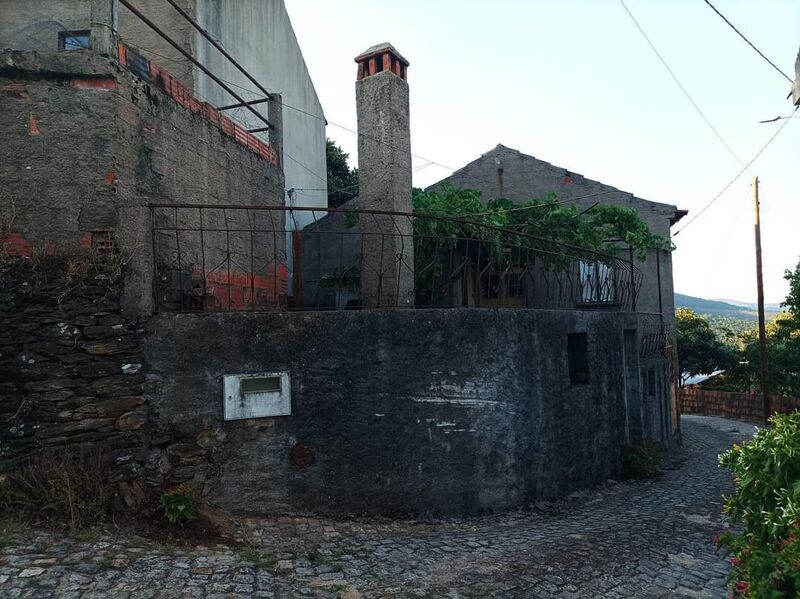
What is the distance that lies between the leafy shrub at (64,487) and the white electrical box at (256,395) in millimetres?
1235

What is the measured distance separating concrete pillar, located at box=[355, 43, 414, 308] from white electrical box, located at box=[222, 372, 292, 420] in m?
2.09

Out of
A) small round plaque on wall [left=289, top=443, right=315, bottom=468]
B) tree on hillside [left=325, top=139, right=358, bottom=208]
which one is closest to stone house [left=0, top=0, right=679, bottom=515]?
small round plaque on wall [left=289, top=443, right=315, bottom=468]

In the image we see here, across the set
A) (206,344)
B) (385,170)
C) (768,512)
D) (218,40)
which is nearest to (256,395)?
(206,344)

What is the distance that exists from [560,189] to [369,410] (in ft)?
37.3

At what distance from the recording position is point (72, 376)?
509cm

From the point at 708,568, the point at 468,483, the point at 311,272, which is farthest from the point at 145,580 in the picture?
the point at 311,272

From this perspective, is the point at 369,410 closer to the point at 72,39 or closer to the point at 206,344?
the point at 206,344

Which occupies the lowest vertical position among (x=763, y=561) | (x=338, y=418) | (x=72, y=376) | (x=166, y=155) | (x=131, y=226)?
(x=763, y=561)

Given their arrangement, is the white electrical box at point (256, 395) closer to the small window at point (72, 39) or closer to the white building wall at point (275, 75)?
the white building wall at point (275, 75)

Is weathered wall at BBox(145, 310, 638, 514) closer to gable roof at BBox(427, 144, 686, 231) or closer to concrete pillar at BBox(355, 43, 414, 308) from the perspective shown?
concrete pillar at BBox(355, 43, 414, 308)

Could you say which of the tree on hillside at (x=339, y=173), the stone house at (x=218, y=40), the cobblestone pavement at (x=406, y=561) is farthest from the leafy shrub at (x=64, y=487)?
the tree on hillside at (x=339, y=173)

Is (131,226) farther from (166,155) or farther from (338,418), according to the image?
(338,418)

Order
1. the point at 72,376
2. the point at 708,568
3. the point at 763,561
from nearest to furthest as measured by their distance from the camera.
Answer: the point at 763,561
the point at 72,376
the point at 708,568

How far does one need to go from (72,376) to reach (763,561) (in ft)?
18.4
